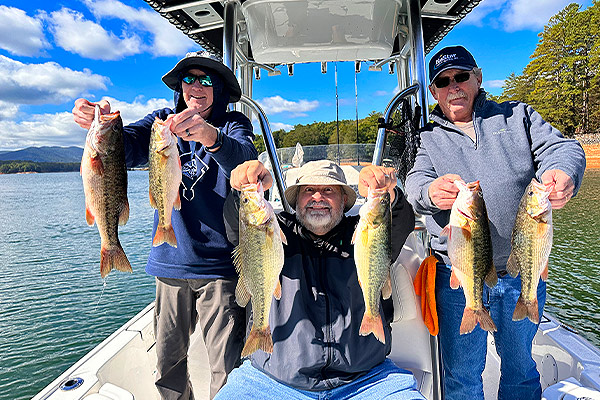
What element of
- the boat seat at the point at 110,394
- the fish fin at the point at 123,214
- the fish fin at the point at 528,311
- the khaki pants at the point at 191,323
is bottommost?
the boat seat at the point at 110,394

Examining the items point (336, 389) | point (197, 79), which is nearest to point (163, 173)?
point (197, 79)

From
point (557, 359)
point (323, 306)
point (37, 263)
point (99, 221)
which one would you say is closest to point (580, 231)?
point (557, 359)

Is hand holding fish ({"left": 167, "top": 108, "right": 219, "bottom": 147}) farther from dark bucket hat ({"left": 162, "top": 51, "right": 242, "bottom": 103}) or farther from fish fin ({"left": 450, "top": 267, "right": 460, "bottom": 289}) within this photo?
fish fin ({"left": 450, "top": 267, "right": 460, "bottom": 289})

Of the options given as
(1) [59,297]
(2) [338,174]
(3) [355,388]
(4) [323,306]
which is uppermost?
(2) [338,174]

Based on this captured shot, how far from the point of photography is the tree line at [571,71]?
37.8 m

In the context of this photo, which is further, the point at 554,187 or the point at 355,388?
the point at 355,388

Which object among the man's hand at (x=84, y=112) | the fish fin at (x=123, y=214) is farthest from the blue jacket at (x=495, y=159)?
the man's hand at (x=84, y=112)

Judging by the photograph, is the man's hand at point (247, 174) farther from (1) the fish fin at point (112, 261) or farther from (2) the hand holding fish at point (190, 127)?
(1) the fish fin at point (112, 261)

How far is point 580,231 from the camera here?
50.3 ft

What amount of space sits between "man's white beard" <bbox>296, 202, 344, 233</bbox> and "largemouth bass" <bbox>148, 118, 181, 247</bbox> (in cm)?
98

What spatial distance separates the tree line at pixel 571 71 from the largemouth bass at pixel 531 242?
41953 mm

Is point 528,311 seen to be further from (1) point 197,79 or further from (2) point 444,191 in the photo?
(1) point 197,79

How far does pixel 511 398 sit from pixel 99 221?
9.66 feet

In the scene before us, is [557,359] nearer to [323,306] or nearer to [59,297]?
[323,306]
